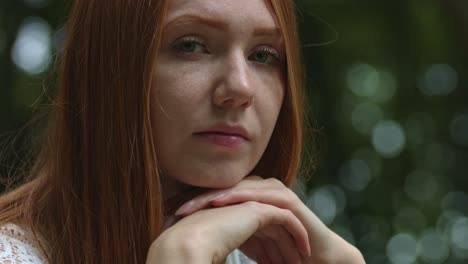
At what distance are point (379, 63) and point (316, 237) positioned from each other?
5603mm

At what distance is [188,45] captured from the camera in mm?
2393

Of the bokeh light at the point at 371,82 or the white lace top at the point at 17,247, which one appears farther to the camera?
the bokeh light at the point at 371,82

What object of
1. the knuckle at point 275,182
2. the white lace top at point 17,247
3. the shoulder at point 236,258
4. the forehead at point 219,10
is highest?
the forehead at point 219,10

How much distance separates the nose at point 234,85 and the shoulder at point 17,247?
0.66 m

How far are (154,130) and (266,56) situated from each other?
0.43 metres

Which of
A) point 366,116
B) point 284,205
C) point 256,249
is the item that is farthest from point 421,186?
point 284,205

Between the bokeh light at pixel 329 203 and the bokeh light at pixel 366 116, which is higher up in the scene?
the bokeh light at pixel 366 116

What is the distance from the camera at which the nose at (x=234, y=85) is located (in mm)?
2344

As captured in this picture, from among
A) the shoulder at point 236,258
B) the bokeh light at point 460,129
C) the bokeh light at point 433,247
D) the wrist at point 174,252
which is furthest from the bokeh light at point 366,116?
the wrist at point 174,252

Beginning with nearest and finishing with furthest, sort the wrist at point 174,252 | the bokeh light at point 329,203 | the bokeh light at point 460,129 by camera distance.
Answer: the wrist at point 174,252 → the bokeh light at point 329,203 → the bokeh light at point 460,129

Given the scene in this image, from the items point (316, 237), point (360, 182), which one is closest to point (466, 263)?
point (360, 182)

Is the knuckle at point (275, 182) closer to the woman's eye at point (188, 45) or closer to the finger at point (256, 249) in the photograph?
the finger at point (256, 249)

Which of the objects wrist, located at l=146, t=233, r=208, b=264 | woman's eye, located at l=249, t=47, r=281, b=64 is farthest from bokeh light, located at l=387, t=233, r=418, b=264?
wrist, located at l=146, t=233, r=208, b=264

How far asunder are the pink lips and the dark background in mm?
2719
